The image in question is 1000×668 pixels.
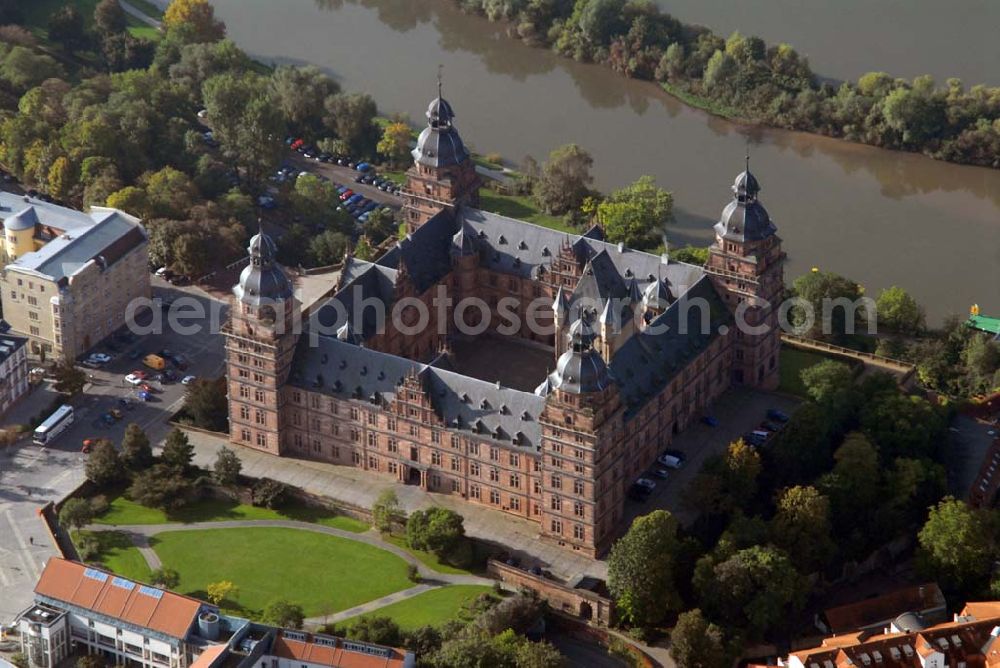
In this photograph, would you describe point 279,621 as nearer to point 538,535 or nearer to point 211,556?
point 211,556

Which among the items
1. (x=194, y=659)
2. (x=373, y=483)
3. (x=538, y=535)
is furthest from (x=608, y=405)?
(x=194, y=659)

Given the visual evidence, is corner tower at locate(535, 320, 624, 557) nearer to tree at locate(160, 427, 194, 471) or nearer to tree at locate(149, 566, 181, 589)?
tree at locate(149, 566, 181, 589)

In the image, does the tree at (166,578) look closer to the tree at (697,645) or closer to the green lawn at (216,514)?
the green lawn at (216,514)

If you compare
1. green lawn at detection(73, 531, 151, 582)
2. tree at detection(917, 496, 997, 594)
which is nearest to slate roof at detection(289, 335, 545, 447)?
green lawn at detection(73, 531, 151, 582)

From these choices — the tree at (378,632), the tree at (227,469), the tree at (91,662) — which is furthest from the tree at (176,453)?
the tree at (378,632)

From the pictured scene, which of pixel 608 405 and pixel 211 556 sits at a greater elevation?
pixel 608 405

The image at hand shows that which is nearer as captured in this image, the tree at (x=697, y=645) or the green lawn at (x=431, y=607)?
the tree at (x=697, y=645)

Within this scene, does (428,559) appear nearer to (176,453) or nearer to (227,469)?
(227,469)
